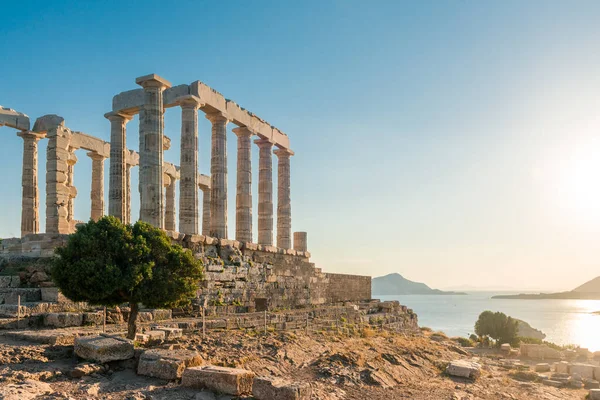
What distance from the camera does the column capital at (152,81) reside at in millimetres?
23000

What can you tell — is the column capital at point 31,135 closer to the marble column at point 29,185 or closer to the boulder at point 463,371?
the marble column at point 29,185

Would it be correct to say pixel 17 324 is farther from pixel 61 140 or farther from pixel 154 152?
pixel 61 140

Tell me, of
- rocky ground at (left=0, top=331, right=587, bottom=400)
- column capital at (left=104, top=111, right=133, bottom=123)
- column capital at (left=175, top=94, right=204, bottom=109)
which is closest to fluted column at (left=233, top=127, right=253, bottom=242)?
column capital at (left=175, top=94, right=204, bottom=109)

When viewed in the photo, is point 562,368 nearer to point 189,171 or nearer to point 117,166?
point 189,171

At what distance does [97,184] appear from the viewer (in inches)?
1259

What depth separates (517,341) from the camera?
149ft

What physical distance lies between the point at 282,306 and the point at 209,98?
35.1ft

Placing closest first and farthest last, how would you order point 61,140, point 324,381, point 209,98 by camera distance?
point 324,381, point 209,98, point 61,140

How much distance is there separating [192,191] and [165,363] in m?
13.2

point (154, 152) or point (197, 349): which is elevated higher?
point (154, 152)

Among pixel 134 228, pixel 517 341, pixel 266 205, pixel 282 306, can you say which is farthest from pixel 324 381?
pixel 517 341

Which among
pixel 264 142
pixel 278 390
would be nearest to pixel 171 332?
pixel 278 390

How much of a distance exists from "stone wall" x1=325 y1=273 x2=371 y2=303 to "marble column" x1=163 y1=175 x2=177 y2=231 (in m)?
10.4

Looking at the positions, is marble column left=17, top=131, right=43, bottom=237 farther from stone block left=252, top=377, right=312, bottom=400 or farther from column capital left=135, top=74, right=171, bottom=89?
stone block left=252, top=377, right=312, bottom=400
